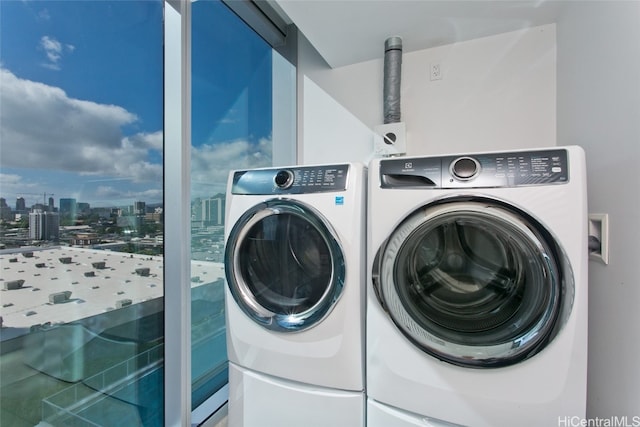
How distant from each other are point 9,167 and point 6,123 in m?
0.13

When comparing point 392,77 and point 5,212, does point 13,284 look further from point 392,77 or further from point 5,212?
point 392,77

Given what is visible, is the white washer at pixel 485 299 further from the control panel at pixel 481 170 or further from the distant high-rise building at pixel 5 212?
the distant high-rise building at pixel 5 212

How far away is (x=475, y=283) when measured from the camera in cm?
109

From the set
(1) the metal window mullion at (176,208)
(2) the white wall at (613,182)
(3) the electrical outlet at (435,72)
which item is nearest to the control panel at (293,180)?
(1) the metal window mullion at (176,208)

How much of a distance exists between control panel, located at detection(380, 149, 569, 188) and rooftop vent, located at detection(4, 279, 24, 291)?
118cm

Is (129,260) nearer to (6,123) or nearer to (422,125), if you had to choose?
(6,123)

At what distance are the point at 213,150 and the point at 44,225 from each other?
0.82 metres

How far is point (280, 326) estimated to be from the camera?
107 cm

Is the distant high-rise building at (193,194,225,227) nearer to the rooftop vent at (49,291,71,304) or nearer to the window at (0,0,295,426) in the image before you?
the window at (0,0,295,426)

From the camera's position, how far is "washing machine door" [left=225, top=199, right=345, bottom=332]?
3.38 ft

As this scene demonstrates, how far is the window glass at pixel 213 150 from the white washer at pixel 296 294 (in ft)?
1.13

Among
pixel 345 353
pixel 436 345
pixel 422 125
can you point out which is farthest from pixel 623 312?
pixel 422 125
